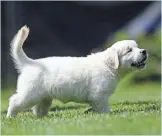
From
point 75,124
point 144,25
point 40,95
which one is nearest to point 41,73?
point 40,95

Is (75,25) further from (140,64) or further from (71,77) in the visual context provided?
(71,77)

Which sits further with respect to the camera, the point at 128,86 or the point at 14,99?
the point at 128,86

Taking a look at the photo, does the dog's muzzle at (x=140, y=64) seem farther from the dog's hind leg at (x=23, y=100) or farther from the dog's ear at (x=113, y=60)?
the dog's hind leg at (x=23, y=100)

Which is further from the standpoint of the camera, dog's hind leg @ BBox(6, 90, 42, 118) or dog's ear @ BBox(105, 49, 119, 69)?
dog's ear @ BBox(105, 49, 119, 69)

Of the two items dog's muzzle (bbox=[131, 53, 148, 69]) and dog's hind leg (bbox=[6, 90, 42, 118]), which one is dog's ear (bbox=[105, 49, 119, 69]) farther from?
dog's hind leg (bbox=[6, 90, 42, 118])

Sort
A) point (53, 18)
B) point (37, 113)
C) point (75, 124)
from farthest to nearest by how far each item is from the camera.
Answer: point (53, 18) → point (37, 113) → point (75, 124)

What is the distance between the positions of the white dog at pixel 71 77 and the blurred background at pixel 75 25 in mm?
11553

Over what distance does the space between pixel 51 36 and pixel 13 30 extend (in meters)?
1.93

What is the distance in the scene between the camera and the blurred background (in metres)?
20.8

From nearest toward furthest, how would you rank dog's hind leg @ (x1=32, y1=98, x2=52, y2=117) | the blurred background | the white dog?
the white dog
dog's hind leg @ (x1=32, y1=98, x2=52, y2=117)
the blurred background

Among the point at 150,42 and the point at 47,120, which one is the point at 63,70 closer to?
the point at 47,120

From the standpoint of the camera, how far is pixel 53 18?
74.7 feet

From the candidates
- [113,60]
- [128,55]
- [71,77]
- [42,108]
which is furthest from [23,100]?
[128,55]

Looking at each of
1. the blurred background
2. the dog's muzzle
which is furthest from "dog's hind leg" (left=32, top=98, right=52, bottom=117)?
the blurred background
